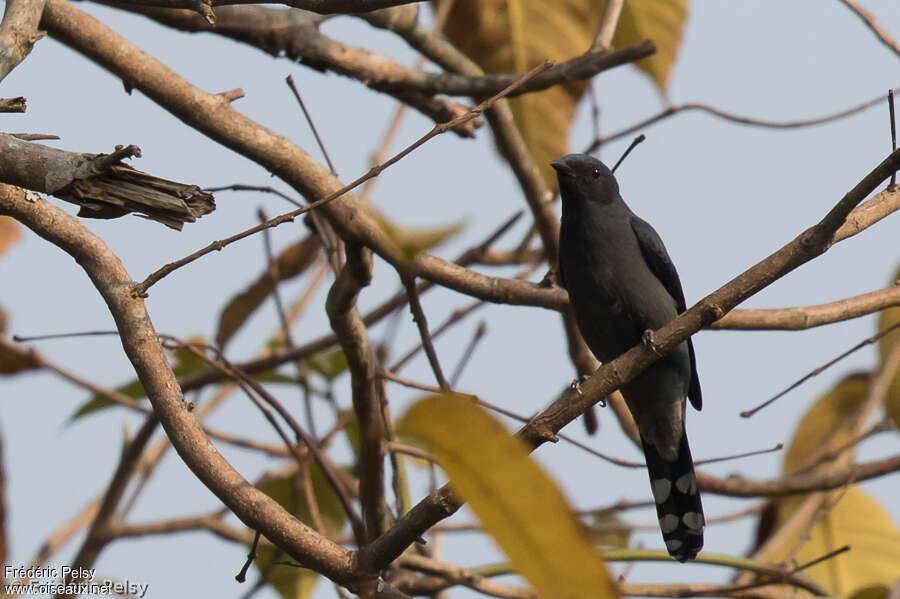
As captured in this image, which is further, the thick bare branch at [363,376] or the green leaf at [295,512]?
the green leaf at [295,512]

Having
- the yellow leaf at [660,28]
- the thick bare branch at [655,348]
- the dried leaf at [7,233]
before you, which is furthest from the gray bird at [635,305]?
the dried leaf at [7,233]

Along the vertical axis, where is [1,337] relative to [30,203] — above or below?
above

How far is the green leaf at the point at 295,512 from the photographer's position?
456 cm

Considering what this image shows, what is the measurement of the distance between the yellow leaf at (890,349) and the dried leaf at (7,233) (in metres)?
3.85

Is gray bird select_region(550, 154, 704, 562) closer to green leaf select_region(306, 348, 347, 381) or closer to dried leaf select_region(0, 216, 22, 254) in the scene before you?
green leaf select_region(306, 348, 347, 381)

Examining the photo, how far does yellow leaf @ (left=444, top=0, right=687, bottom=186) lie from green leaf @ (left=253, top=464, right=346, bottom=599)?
1.73m

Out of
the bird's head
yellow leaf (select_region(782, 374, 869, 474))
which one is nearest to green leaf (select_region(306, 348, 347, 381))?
the bird's head

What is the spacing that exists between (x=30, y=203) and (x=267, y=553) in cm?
222

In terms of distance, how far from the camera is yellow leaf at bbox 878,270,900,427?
4703 millimetres

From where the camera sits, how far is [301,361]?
4.65 meters

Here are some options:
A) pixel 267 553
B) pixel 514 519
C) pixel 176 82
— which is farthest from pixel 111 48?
pixel 514 519

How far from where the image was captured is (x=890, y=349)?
510 centimetres

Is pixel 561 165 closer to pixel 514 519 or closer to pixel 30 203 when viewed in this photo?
pixel 30 203

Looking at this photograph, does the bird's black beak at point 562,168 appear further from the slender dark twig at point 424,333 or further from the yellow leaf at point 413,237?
the yellow leaf at point 413,237
